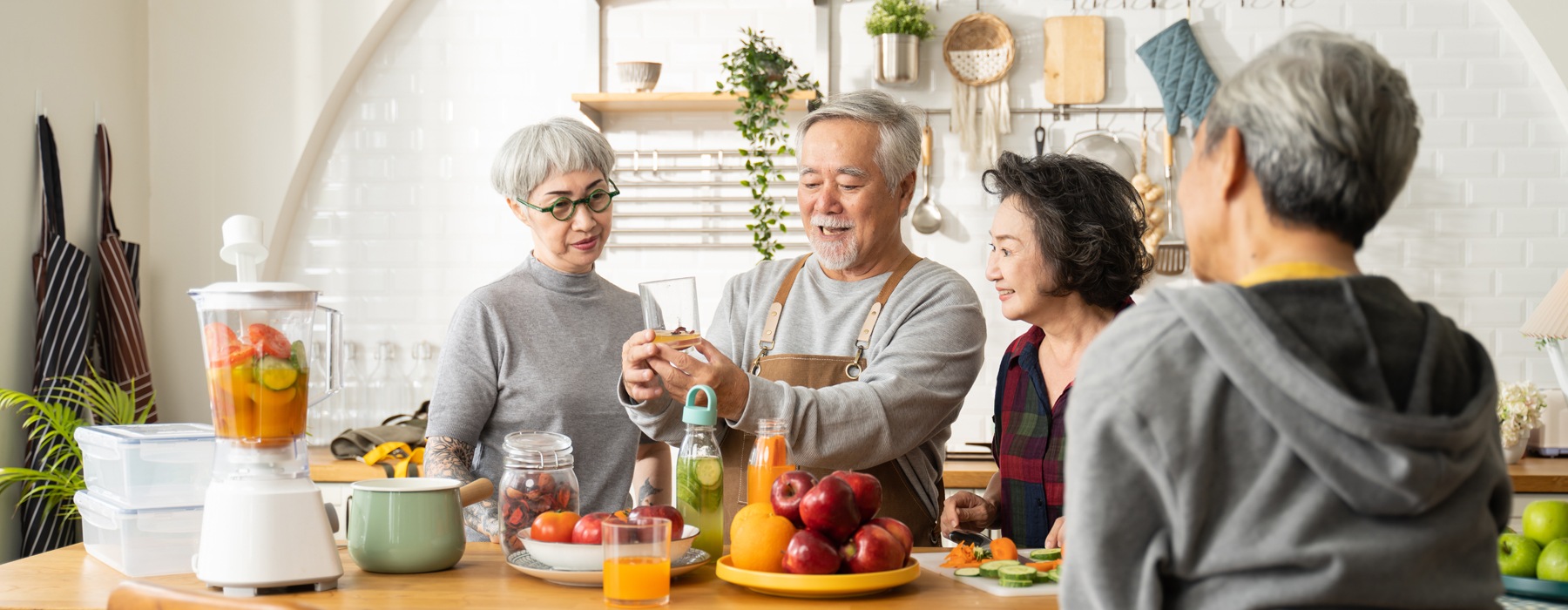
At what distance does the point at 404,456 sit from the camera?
3.78 m

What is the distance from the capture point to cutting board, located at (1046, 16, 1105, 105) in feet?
13.8

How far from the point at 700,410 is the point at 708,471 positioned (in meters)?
0.11

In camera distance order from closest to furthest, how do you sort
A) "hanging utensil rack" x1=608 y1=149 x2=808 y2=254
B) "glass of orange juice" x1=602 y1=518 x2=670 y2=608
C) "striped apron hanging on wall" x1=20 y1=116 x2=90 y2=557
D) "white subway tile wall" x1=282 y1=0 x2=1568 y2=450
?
"glass of orange juice" x1=602 y1=518 x2=670 y2=608
"striped apron hanging on wall" x1=20 y1=116 x2=90 y2=557
"white subway tile wall" x1=282 y1=0 x2=1568 y2=450
"hanging utensil rack" x1=608 y1=149 x2=808 y2=254

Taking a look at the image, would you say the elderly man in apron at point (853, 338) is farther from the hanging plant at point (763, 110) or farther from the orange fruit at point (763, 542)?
the hanging plant at point (763, 110)

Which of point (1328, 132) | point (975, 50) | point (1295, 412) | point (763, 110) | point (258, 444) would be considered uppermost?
point (975, 50)

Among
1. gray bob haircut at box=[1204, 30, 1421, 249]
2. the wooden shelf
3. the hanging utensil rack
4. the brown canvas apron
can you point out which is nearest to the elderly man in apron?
the brown canvas apron

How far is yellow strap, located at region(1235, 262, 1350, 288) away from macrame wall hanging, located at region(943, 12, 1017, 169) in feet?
10.3

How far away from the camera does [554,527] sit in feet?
5.61

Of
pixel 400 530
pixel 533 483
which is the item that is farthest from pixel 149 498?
pixel 533 483

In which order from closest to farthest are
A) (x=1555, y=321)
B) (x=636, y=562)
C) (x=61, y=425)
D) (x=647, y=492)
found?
(x=636, y=562) < (x=647, y=492) < (x=1555, y=321) < (x=61, y=425)

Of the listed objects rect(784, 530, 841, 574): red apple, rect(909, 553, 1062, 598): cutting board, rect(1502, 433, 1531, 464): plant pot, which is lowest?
rect(1502, 433, 1531, 464): plant pot

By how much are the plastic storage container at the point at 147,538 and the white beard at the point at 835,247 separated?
1.16m

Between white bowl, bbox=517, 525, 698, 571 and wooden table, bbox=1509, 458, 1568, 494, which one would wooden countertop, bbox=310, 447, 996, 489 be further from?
white bowl, bbox=517, 525, 698, 571

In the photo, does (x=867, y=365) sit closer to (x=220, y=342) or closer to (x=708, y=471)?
(x=708, y=471)
